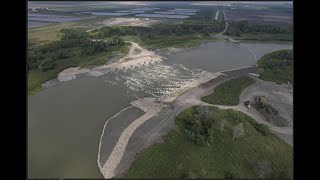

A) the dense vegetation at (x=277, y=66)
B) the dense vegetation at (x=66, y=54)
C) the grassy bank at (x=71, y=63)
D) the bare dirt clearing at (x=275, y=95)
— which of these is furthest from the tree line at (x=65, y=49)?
the bare dirt clearing at (x=275, y=95)

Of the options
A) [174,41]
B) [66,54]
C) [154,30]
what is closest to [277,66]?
[174,41]

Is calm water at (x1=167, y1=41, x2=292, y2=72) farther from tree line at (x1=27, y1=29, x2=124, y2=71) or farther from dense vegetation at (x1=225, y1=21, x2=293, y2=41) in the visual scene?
tree line at (x1=27, y1=29, x2=124, y2=71)

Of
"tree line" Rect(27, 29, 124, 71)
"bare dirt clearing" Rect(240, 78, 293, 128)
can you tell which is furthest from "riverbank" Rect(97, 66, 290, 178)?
"tree line" Rect(27, 29, 124, 71)

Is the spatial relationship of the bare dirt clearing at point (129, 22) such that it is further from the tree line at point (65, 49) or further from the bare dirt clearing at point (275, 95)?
the bare dirt clearing at point (275, 95)

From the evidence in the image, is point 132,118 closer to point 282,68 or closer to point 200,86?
point 200,86

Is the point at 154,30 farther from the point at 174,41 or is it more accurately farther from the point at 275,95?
the point at 275,95
